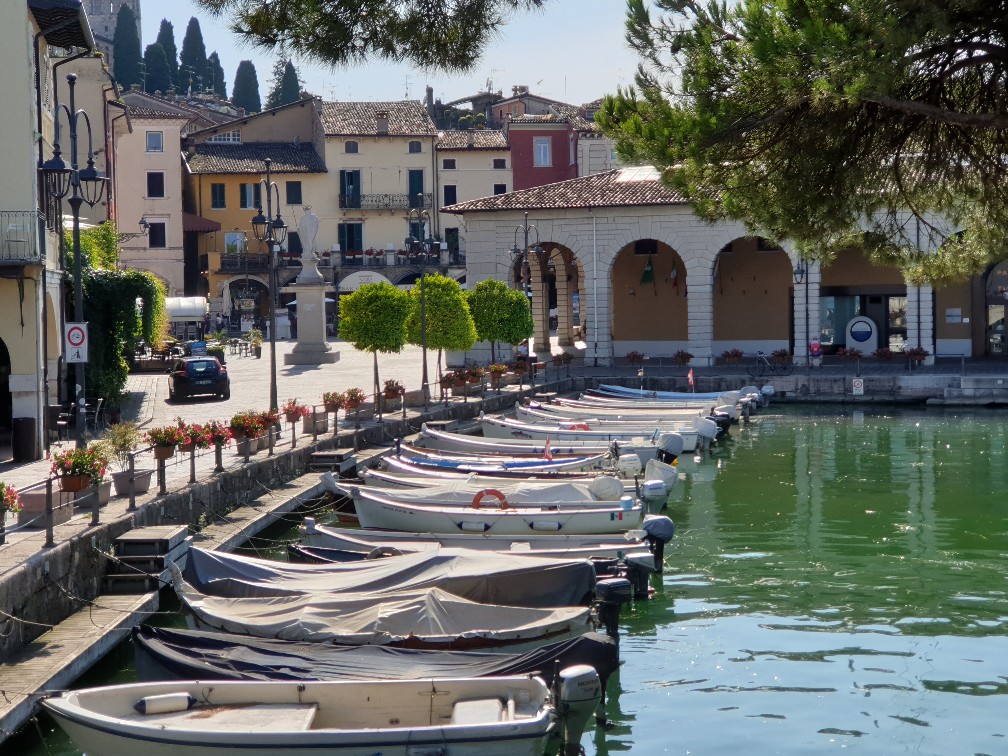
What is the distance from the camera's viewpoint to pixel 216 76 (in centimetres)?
13375

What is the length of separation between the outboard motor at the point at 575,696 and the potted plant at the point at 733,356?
34557 millimetres

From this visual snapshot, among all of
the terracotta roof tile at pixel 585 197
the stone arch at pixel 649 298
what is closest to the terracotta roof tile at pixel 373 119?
the terracotta roof tile at pixel 585 197

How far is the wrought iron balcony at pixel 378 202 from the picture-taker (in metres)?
71.6

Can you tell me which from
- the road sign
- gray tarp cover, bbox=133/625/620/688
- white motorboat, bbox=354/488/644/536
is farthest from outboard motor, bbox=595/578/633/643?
the road sign

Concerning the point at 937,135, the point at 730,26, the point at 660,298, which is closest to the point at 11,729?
the point at 730,26

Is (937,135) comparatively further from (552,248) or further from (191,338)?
(191,338)

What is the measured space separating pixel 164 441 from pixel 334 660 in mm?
7520

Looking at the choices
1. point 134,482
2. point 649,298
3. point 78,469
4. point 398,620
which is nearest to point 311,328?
point 649,298

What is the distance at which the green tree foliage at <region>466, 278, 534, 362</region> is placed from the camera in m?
39.7

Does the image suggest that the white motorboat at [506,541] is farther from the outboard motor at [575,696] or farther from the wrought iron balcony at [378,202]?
the wrought iron balcony at [378,202]

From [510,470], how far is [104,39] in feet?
397

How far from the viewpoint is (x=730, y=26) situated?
39.2ft

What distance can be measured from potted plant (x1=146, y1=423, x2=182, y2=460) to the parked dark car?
1503 centimetres

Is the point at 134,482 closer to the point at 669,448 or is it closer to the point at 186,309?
the point at 669,448
